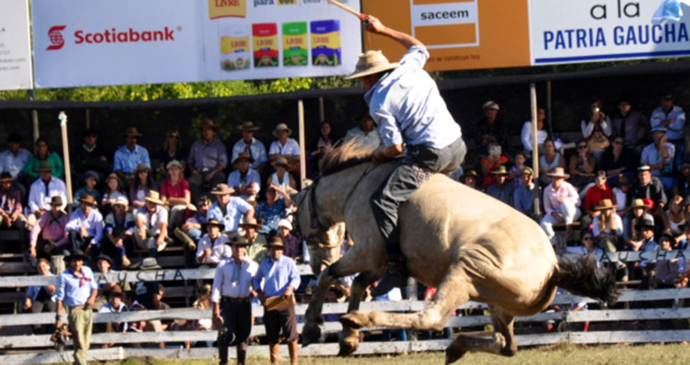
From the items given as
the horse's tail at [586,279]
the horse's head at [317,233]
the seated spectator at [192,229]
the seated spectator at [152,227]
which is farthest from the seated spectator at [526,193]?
the horse's tail at [586,279]

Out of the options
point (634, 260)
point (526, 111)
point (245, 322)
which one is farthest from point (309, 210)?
point (526, 111)

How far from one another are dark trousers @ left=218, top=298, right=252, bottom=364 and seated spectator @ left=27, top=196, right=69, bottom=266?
148 inches

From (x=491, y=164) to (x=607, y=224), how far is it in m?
1.93

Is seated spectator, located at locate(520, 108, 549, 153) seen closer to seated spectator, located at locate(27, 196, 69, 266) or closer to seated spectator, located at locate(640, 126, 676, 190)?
seated spectator, located at locate(640, 126, 676, 190)

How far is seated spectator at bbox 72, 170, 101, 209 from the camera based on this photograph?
17.0 metres

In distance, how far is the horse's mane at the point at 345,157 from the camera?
914cm

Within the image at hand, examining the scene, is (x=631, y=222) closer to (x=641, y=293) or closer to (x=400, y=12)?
(x=641, y=293)

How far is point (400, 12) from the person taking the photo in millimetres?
16516

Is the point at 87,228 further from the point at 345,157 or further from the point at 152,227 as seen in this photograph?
the point at 345,157

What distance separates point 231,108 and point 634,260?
880cm

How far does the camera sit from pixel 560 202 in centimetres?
1563

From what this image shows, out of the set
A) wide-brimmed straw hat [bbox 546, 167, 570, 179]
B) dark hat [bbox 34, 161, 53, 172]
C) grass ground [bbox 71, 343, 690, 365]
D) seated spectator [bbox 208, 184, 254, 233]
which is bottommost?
grass ground [bbox 71, 343, 690, 365]

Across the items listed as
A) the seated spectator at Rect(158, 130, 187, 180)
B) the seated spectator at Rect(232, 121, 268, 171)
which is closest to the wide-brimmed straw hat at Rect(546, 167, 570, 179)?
the seated spectator at Rect(232, 121, 268, 171)

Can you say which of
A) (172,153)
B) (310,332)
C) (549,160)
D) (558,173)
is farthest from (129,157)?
(310,332)
